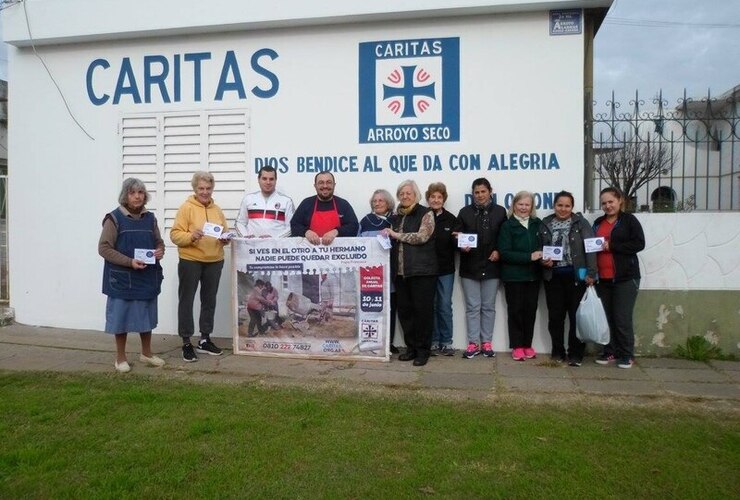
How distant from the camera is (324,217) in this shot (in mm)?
6789

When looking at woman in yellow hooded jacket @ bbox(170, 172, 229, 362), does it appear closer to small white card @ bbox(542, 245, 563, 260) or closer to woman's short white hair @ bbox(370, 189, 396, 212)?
woman's short white hair @ bbox(370, 189, 396, 212)

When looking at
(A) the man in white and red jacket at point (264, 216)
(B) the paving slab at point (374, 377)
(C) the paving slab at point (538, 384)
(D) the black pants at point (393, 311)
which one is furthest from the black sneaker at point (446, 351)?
(A) the man in white and red jacket at point (264, 216)

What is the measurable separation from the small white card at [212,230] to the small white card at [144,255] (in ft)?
1.97

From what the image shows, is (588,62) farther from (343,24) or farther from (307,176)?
(307,176)

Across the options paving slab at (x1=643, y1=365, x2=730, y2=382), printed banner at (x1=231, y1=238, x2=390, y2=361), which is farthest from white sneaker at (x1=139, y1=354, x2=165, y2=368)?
paving slab at (x1=643, y1=365, x2=730, y2=382)

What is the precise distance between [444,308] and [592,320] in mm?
1519

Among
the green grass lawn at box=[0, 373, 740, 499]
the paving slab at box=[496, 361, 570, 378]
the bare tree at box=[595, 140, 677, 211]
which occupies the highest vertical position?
the bare tree at box=[595, 140, 677, 211]

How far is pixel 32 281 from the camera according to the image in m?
8.38

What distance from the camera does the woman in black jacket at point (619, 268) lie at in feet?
20.7

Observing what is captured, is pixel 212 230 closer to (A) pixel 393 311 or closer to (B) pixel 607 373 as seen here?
(A) pixel 393 311

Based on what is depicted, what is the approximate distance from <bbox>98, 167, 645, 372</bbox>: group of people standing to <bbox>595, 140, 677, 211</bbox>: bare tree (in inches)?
43.3

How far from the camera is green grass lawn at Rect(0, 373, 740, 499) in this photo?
368 centimetres

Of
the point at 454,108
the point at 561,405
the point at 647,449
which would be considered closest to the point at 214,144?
the point at 454,108

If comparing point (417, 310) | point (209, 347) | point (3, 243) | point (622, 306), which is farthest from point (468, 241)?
point (3, 243)
